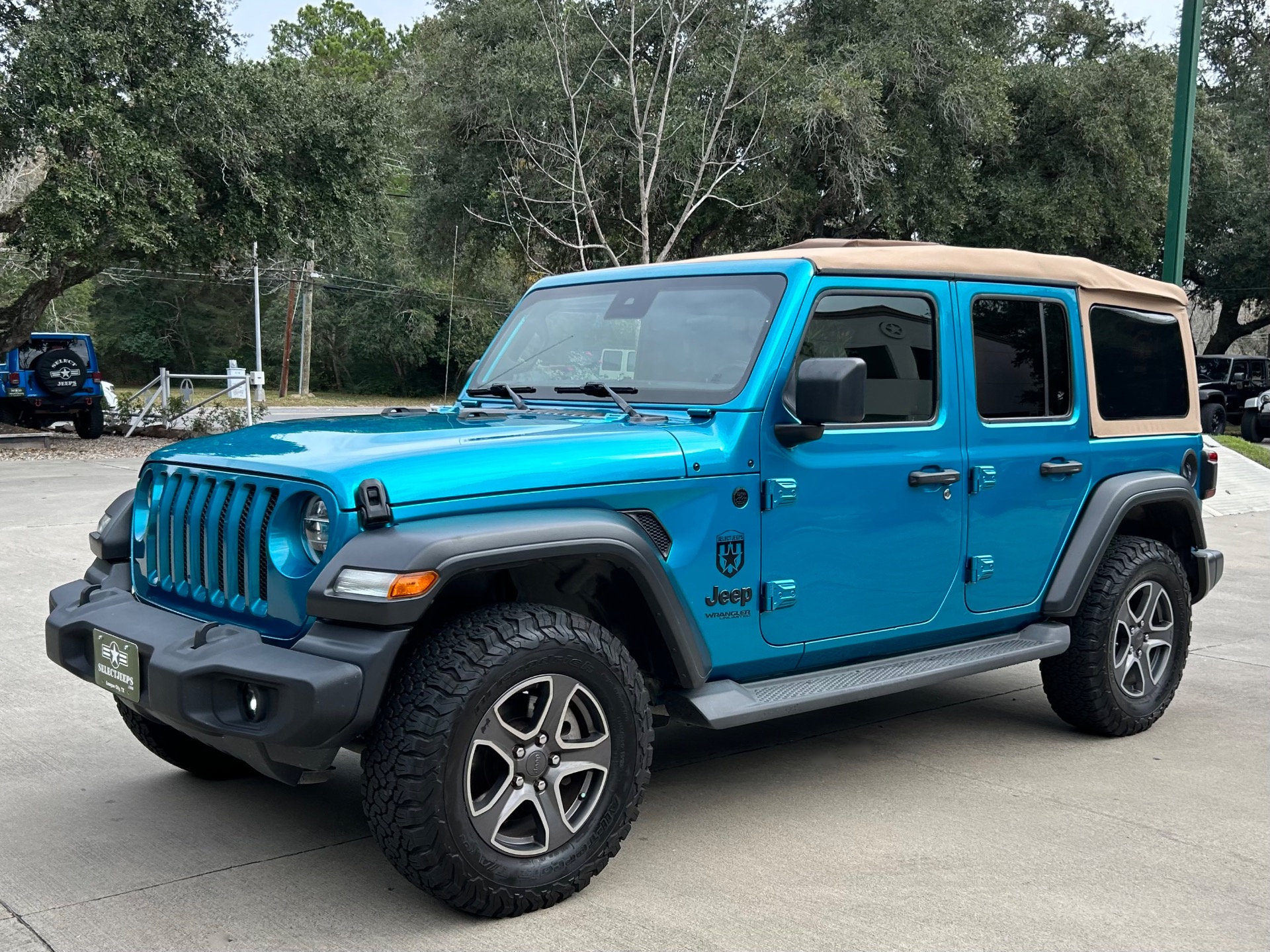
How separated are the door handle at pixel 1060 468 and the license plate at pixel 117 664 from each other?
340 cm

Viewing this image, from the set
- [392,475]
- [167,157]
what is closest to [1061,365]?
[392,475]

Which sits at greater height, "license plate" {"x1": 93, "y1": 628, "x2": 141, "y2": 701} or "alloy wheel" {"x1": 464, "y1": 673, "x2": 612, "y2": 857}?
"license plate" {"x1": 93, "y1": 628, "x2": 141, "y2": 701}

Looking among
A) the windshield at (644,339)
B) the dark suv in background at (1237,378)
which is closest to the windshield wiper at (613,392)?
the windshield at (644,339)

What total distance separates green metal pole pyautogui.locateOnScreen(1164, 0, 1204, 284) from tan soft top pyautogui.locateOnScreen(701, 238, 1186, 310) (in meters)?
7.00

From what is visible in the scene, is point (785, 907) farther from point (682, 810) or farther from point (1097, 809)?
point (1097, 809)

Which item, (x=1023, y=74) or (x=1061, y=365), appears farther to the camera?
(x=1023, y=74)

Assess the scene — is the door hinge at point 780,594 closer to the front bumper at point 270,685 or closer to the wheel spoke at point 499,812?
the wheel spoke at point 499,812

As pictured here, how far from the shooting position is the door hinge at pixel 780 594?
4.09 meters

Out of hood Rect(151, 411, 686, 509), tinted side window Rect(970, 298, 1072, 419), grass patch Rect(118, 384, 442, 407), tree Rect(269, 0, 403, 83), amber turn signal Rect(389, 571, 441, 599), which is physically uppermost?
tree Rect(269, 0, 403, 83)

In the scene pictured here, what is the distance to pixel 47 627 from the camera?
414cm

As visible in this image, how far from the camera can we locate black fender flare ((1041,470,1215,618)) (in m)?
5.07

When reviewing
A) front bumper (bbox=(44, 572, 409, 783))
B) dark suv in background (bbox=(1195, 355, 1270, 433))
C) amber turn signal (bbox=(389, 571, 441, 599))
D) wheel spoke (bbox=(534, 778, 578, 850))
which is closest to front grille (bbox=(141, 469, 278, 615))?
front bumper (bbox=(44, 572, 409, 783))

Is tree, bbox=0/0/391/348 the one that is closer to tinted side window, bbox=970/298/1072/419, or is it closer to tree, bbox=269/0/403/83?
tinted side window, bbox=970/298/1072/419

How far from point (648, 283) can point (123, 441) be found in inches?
719
